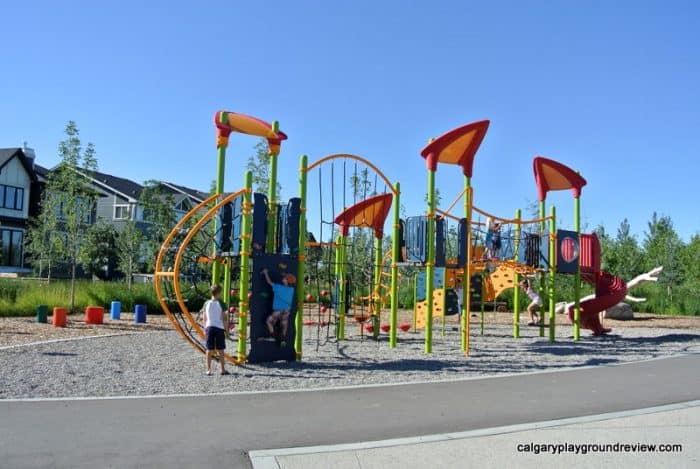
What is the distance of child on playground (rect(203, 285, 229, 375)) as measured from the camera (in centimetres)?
1019

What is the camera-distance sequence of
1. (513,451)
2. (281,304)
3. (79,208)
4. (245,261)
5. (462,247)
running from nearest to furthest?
(513,451)
(245,261)
(281,304)
(462,247)
(79,208)

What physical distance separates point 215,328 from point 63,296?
1385 centimetres

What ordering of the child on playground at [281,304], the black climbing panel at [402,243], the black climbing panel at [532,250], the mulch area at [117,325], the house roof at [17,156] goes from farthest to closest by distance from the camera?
the house roof at [17,156] < the black climbing panel at [532,250] < the mulch area at [117,325] < the black climbing panel at [402,243] < the child on playground at [281,304]

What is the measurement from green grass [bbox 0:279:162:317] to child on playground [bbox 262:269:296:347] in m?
12.2

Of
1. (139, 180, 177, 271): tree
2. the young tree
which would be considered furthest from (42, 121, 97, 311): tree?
the young tree

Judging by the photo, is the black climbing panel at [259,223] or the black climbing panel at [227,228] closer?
the black climbing panel at [259,223]

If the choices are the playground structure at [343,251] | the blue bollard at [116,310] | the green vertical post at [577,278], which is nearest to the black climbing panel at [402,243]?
the playground structure at [343,251]

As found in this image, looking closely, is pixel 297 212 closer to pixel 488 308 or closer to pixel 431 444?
pixel 431 444

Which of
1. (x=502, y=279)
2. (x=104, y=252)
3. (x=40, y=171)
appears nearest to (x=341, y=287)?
(x=502, y=279)

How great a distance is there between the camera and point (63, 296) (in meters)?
21.8

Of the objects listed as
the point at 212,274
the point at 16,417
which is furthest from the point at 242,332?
the point at 16,417

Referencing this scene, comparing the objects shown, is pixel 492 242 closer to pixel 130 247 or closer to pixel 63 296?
pixel 63 296

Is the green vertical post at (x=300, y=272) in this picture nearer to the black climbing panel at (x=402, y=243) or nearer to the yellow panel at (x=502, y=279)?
the black climbing panel at (x=402, y=243)

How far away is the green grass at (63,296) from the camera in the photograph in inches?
791
